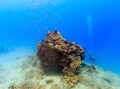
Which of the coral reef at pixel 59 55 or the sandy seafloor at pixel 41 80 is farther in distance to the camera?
the coral reef at pixel 59 55

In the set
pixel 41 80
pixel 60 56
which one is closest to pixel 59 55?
pixel 60 56

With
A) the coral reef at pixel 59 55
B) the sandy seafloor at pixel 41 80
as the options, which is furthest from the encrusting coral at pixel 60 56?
the sandy seafloor at pixel 41 80

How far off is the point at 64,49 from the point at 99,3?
9667 cm

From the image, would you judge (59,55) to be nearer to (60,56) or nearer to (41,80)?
(60,56)

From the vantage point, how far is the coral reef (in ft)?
44.9

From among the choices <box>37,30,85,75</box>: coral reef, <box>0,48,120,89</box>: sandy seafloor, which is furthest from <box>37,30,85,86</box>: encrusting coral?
<box>0,48,120,89</box>: sandy seafloor

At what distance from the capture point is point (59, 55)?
13.8 m

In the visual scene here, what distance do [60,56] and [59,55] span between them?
0.31 ft

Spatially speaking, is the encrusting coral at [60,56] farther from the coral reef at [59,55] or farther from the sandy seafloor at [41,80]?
the sandy seafloor at [41,80]

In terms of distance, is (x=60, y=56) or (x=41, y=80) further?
(x=41, y=80)

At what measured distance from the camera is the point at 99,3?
106 meters

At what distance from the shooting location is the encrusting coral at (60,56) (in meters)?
13.7

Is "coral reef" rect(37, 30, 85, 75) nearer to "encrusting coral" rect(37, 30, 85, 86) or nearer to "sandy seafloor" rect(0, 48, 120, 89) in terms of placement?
"encrusting coral" rect(37, 30, 85, 86)

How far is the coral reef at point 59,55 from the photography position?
13.7 meters
